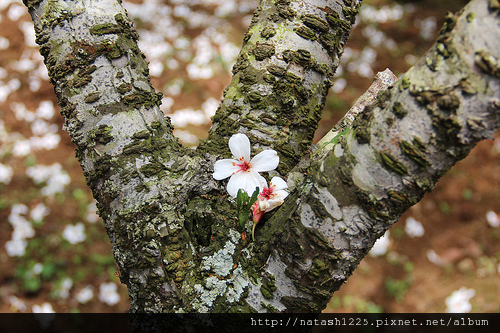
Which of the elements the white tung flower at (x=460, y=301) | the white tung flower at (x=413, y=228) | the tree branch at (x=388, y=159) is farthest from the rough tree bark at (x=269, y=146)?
the white tung flower at (x=413, y=228)

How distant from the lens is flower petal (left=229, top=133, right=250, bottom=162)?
136 centimetres

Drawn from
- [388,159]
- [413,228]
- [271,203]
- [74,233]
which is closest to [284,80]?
[271,203]

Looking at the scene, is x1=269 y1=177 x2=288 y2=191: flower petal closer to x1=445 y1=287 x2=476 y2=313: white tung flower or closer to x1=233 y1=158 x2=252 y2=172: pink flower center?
x1=233 y1=158 x2=252 y2=172: pink flower center

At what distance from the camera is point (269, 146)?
1436mm

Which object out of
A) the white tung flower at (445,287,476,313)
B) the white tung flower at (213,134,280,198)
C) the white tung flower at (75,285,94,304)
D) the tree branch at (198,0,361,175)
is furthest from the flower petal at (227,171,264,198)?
the white tung flower at (445,287,476,313)

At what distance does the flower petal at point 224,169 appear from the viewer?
54.0 inches

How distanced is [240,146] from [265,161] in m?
0.12

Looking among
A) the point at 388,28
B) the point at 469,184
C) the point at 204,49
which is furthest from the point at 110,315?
the point at 388,28

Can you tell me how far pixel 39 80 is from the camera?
17.2ft

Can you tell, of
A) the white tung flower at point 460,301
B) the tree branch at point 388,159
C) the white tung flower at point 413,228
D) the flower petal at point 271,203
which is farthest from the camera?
the white tung flower at point 413,228

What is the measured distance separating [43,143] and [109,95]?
4.08 metres

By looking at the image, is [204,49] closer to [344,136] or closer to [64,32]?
[64,32]

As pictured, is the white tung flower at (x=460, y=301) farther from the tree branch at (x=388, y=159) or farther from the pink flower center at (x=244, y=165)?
the pink flower center at (x=244, y=165)

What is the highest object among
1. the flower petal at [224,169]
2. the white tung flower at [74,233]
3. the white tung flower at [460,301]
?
the white tung flower at [460,301]
